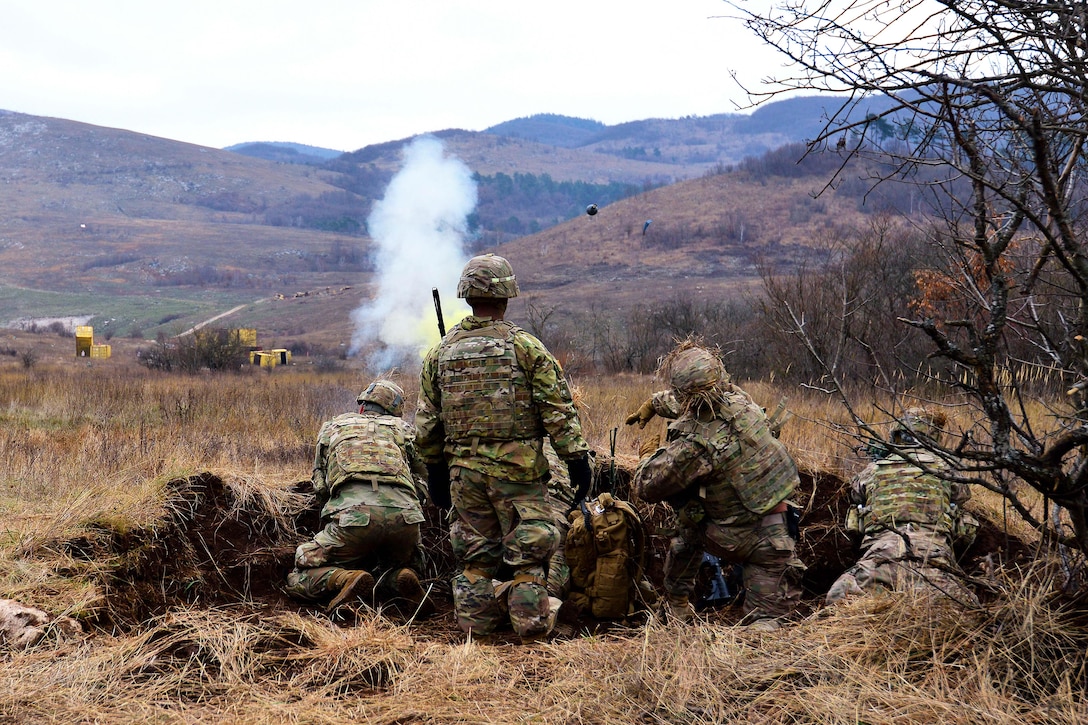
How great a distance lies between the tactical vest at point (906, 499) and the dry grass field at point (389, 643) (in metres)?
0.49

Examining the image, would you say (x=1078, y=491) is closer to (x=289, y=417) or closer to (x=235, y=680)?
(x=235, y=680)

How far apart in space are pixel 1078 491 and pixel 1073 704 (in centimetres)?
72

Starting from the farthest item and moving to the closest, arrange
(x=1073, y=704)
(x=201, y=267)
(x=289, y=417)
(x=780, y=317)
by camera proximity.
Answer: (x=201, y=267)
(x=780, y=317)
(x=289, y=417)
(x=1073, y=704)

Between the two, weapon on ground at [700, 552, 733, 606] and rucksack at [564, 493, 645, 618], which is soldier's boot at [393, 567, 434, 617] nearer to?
rucksack at [564, 493, 645, 618]

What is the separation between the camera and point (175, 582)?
598 centimetres

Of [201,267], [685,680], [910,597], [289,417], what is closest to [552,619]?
[685,680]

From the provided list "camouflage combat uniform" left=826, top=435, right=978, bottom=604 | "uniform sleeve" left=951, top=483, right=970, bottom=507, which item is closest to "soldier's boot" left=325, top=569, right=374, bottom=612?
"camouflage combat uniform" left=826, top=435, right=978, bottom=604

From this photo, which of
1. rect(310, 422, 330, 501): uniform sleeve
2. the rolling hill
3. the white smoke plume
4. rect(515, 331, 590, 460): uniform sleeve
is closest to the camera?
rect(515, 331, 590, 460): uniform sleeve

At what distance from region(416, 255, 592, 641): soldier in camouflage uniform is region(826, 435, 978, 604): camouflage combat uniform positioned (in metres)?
1.65

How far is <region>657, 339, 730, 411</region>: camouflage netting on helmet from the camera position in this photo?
5285 millimetres

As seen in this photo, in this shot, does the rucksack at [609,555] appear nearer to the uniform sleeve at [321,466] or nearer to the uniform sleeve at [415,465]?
the uniform sleeve at [415,465]

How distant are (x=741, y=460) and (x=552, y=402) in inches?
43.8

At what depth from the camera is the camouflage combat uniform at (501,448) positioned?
207 inches

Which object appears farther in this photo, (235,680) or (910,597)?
(235,680)
